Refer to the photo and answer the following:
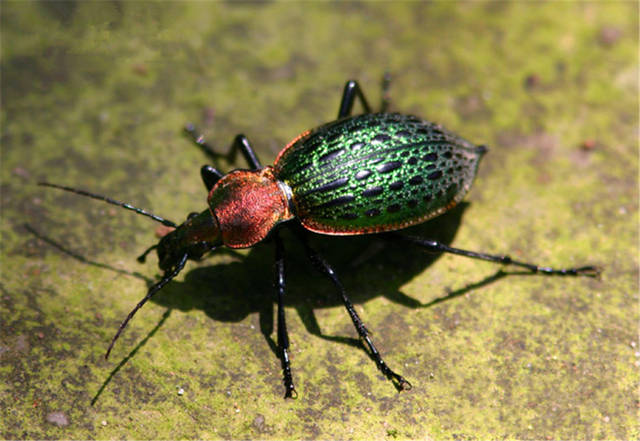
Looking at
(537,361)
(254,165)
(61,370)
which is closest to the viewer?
(61,370)

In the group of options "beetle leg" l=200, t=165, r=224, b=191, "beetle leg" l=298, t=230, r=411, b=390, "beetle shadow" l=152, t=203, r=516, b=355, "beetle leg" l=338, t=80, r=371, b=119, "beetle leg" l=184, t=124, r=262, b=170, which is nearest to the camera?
"beetle leg" l=298, t=230, r=411, b=390

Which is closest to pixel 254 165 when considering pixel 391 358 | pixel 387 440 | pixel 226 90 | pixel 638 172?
pixel 226 90

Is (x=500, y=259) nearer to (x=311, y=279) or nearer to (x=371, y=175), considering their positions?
(x=371, y=175)

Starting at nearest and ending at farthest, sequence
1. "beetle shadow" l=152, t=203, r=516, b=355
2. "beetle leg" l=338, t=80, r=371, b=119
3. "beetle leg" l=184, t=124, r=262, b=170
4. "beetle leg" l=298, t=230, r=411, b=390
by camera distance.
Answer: "beetle leg" l=298, t=230, r=411, b=390 → "beetle shadow" l=152, t=203, r=516, b=355 → "beetle leg" l=184, t=124, r=262, b=170 → "beetle leg" l=338, t=80, r=371, b=119

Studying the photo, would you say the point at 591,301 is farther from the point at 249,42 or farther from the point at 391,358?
the point at 249,42

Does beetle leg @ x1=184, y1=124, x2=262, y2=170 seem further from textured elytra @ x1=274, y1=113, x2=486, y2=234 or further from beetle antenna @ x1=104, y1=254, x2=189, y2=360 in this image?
beetle antenna @ x1=104, y1=254, x2=189, y2=360

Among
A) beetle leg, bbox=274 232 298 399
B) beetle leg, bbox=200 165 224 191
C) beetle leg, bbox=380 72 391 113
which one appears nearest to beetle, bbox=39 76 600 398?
beetle leg, bbox=274 232 298 399

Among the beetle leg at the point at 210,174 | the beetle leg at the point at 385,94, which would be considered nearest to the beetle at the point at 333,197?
the beetle leg at the point at 210,174
